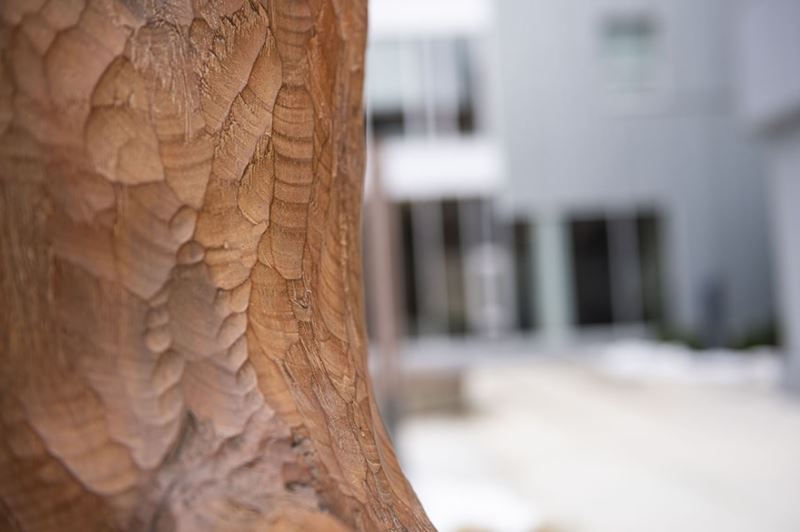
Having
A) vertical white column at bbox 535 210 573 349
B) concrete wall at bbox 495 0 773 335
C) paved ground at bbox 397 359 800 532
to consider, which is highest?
concrete wall at bbox 495 0 773 335

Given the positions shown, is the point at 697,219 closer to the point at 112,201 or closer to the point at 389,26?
the point at 389,26

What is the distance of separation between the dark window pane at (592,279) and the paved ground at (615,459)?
689cm

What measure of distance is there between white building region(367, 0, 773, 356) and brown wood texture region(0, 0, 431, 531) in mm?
17691

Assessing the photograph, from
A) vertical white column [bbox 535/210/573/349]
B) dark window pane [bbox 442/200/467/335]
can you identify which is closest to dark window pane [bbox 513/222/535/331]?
vertical white column [bbox 535/210/573/349]

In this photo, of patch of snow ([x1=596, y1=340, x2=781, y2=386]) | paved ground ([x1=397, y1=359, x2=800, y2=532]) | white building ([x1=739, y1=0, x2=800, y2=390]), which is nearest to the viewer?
paved ground ([x1=397, y1=359, x2=800, y2=532])

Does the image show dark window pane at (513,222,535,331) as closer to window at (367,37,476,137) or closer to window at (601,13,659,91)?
window at (367,37,476,137)

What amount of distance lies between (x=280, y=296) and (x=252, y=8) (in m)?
0.24

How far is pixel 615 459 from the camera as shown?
7156 mm

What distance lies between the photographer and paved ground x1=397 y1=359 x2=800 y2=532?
17.3 feet

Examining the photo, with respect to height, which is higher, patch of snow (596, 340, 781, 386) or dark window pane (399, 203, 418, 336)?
dark window pane (399, 203, 418, 336)

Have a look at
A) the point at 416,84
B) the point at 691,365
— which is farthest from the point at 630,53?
the point at 691,365

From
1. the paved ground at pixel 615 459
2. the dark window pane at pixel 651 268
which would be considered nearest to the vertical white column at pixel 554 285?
the dark window pane at pixel 651 268

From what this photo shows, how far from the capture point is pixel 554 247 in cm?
1895

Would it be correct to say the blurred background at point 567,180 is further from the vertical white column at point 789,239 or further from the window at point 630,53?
the vertical white column at point 789,239
